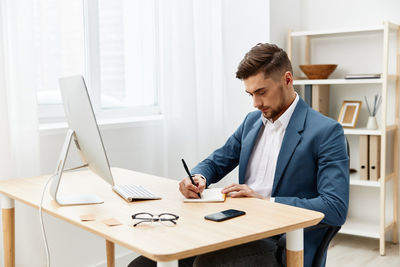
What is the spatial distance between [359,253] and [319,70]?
4.22 feet

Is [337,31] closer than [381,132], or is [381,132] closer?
[381,132]

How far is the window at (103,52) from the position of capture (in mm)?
2711

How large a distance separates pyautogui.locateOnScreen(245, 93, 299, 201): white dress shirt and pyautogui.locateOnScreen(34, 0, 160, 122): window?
1.19m

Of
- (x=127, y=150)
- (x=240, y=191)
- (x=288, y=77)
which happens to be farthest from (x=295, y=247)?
(x=127, y=150)

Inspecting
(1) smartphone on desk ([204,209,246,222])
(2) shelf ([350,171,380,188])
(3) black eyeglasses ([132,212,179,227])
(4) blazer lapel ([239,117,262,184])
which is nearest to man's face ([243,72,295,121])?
(4) blazer lapel ([239,117,262,184])

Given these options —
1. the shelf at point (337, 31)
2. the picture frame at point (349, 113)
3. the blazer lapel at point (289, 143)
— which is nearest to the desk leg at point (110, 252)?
the blazer lapel at point (289, 143)

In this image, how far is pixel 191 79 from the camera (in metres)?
3.26

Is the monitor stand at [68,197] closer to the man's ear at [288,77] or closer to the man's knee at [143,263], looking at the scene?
the man's knee at [143,263]

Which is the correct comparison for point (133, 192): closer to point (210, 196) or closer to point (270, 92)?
point (210, 196)

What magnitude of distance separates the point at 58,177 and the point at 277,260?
32.5 inches

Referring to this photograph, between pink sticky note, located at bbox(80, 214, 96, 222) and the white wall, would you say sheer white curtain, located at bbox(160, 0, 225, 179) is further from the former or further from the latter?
pink sticky note, located at bbox(80, 214, 96, 222)

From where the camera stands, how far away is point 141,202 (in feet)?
5.98

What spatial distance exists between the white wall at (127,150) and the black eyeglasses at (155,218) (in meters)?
1.06

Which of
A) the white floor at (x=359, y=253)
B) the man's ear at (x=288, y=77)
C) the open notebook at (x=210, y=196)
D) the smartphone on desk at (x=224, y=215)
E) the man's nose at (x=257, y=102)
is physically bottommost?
the white floor at (x=359, y=253)
